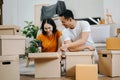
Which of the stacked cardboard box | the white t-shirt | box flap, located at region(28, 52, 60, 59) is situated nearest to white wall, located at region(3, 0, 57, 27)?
the white t-shirt

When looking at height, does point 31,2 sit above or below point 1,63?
above

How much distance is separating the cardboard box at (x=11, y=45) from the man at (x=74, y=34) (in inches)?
18.9

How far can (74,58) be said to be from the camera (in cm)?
224

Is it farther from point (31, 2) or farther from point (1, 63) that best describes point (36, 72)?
point (31, 2)

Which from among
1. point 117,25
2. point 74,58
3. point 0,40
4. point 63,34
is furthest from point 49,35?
point 117,25

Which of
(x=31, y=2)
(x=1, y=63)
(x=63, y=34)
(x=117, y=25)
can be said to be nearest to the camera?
(x=1, y=63)

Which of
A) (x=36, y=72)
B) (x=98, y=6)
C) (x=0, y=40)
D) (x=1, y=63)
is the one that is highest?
(x=98, y=6)

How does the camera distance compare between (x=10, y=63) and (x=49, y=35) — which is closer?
(x=10, y=63)

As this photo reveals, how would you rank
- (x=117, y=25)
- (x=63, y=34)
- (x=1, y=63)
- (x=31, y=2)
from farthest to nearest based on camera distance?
(x=31, y=2) → (x=117, y=25) → (x=63, y=34) → (x=1, y=63)

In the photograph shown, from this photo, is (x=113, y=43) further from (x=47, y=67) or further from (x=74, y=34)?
(x=47, y=67)

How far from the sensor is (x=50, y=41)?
2574 mm

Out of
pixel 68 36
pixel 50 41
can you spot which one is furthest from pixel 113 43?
pixel 50 41

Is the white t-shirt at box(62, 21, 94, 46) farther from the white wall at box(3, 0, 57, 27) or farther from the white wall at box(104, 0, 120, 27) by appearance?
the white wall at box(3, 0, 57, 27)

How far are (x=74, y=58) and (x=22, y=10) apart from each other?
3062 mm
